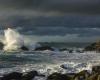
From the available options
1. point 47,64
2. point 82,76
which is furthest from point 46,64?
point 82,76

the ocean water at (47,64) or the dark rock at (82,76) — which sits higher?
the ocean water at (47,64)

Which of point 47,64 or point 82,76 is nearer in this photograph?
point 82,76

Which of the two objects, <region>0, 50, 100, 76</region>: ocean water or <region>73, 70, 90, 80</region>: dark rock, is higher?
<region>0, 50, 100, 76</region>: ocean water

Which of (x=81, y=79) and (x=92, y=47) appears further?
(x=92, y=47)

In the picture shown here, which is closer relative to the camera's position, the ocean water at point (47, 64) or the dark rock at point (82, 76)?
the dark rock at point (82, 76)

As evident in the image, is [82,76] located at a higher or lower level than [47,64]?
lower

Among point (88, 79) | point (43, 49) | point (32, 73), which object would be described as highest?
point (43, 49)

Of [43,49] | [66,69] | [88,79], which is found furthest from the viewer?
[43,49]

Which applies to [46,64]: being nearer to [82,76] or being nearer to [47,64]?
[47,64]

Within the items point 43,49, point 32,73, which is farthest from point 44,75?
point 43,49

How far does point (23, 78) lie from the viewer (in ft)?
156

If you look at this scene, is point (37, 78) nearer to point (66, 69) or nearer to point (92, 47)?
point (66, 69)

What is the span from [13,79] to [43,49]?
68.9 m

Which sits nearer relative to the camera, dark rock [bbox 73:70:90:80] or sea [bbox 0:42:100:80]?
dark rock [bbox 73:70:90:80]
